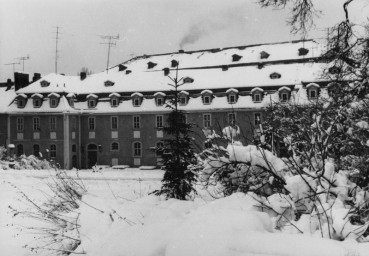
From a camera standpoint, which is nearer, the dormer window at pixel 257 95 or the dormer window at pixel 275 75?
the dormer window at pixel 257 95

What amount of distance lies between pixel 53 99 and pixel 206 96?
13792 millimetres

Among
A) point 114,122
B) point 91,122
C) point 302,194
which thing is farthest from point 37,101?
point 302,194

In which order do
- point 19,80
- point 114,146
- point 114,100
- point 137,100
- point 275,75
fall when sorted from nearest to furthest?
point 275,75 < point 137,100 < point 114,100 < point 114,146 < point 19,80

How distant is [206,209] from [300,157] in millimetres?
1821

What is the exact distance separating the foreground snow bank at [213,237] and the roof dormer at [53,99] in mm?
35544

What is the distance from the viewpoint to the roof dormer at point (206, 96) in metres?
37.6

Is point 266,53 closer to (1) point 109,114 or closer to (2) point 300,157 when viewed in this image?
(1) point 109,114

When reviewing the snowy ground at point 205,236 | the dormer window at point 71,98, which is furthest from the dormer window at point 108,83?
the snowy ground at point 205,236

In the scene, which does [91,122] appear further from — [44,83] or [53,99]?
[44,83]

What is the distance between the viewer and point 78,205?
766cm

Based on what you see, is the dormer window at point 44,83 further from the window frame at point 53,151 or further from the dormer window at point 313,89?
the dormer window at point 313,89

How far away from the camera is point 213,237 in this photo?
176 inches

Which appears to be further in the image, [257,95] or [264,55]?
[264,55]

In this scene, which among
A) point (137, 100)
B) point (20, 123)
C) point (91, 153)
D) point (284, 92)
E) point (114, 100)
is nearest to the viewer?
point (284, 92)
